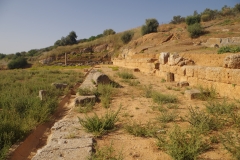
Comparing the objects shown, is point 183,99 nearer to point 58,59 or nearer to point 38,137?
point 38,137

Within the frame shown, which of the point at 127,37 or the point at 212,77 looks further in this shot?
the point at 127,37

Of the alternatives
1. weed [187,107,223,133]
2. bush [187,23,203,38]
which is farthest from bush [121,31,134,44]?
weed [187,107,223,133]

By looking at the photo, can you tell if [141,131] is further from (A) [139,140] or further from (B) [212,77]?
(B) [212,77]

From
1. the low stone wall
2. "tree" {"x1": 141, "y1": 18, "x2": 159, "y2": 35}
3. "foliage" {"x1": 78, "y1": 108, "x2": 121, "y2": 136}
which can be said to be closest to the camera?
"foliage" {"x1": 78, "y1": 108, "x2": 121, "y2": 136}

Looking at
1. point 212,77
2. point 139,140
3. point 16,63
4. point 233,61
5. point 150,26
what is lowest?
point 139,140

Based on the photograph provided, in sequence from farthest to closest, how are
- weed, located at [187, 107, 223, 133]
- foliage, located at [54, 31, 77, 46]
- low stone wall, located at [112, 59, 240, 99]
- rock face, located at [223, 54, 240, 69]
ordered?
foliage, located at [54, 31, 77, 46]
rock face, located at [223, 54, 240, 69]
low stone wall, located at [112, 59, 240, 99]
weed, located at [187, 107, 223, 133]

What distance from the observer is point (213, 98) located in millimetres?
6043

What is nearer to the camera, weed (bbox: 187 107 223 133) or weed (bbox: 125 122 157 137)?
weed (bbox: 187 107 223 133)

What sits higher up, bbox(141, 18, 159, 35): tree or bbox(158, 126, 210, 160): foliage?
bbox(141, 18, 159, 35): tree

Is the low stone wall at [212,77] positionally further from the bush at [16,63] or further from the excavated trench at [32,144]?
the bush at [16,63]

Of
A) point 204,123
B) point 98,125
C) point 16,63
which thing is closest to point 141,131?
point 98,125

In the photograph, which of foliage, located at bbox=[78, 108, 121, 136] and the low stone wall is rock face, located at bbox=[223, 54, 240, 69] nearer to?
Result: the low stone wall

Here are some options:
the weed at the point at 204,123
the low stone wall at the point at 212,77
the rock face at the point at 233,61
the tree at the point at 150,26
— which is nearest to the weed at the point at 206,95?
the low stone wall at the point at 212,77

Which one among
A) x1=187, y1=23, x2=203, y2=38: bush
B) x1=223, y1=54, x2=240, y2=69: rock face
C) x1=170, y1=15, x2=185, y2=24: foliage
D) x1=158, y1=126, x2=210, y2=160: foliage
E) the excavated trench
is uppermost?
x1=170, y1=15, x2=185, y2=24: foliage
